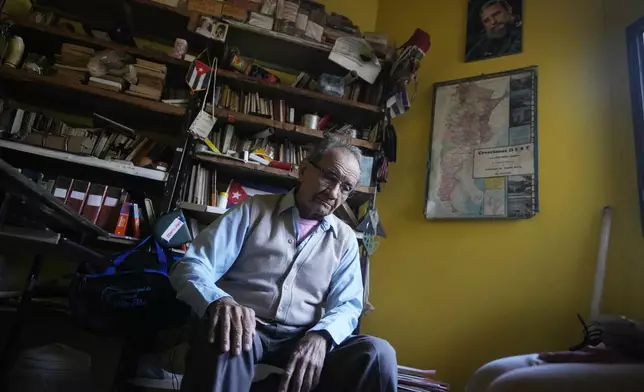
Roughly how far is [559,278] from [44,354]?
7.17 feet

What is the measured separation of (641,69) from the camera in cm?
192

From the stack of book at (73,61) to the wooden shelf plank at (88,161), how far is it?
38cm

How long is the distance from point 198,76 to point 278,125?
1.53ft

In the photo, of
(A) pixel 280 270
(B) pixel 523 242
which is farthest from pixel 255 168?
(B) pixel 523 242

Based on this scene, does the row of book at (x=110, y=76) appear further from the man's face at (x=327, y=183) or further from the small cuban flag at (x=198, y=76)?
the man's face at (x=327, y=183)

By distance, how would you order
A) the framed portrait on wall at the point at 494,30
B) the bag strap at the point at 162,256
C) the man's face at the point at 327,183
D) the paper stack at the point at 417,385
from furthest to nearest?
the framed portrait on wall at the point at 494,30, the bag strap at the point at 162,256, the paper stack at the point at 417,385, the man's face at the point at 327,183

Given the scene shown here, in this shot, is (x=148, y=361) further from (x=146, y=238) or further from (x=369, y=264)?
(x=369, y=264)

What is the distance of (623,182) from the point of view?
73.5 inches

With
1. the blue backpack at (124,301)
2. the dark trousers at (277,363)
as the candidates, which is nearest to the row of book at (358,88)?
the blue backpack at (124,301)

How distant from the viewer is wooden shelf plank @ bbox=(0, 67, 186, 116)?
75.5 inches

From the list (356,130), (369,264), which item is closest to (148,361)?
(369,264)

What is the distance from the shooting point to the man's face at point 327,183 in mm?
1402

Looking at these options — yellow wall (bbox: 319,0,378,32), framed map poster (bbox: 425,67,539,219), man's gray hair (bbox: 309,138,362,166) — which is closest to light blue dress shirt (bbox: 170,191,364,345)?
man's gray hair (bbox: 309,138,362,166)

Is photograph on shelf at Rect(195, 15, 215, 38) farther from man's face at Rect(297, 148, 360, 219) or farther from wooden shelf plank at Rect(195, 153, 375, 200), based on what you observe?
man's face at Rect(297, 148, 360, 219)
